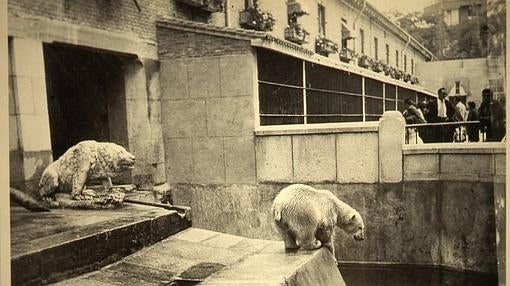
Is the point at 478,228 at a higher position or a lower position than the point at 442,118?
lower

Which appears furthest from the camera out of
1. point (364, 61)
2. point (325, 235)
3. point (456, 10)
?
point (364, 61)

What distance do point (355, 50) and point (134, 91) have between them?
159 cm

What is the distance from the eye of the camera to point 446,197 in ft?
11.2

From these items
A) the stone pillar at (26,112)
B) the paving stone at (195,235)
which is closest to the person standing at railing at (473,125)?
the paving stone at (195,235)

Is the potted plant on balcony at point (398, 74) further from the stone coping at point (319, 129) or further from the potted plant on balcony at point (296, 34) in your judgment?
the potted plant on balcony at point (296, 34)

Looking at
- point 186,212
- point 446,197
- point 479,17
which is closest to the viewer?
point 479,17

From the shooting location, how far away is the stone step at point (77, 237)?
8.81 feet

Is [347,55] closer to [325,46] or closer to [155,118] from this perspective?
[325,46]

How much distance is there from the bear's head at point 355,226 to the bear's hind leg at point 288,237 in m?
0.36

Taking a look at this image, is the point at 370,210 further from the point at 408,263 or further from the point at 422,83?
the point at 422,83

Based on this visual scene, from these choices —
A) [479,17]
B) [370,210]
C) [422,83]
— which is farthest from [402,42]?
[370,210]

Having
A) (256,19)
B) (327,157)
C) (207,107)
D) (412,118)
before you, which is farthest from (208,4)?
(412,118)

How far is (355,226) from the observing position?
337cm

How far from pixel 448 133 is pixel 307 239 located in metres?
1.16
